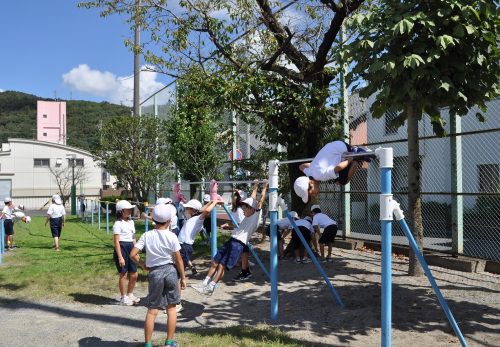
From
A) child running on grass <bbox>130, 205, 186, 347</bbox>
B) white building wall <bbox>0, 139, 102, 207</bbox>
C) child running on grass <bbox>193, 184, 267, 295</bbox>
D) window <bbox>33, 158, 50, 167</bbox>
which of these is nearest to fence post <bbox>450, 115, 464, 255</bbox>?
child running on grass <bbox>193, 184, 267, 295</bbox>

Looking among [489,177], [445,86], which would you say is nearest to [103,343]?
[445,86]

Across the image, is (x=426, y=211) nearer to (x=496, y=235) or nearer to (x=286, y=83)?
(x=496, y=235)

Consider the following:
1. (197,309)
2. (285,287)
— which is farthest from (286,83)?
(197,309)

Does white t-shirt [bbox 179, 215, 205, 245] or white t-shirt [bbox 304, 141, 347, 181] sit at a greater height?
white t-shirt [bbox 304, 141, 347, 181]

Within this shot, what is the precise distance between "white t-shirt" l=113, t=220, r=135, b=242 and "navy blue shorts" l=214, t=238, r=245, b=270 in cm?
133

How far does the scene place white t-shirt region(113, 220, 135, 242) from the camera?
743 cm

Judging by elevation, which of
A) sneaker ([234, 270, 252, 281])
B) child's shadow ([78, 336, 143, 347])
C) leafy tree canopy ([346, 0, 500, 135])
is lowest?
child's shadow ([78, 336, 143, 347])

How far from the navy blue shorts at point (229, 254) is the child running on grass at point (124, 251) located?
1.23m

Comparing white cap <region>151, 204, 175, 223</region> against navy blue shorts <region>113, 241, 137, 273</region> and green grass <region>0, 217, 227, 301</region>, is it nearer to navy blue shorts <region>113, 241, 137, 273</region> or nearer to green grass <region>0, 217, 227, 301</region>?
navy blue shorts <region>113, 241, 137, 273</region>

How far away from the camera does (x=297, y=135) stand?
10.1m

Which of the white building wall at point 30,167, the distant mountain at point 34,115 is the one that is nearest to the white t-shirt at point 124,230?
the white building wall at point 30,167

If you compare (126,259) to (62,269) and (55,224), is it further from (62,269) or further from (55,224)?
(55,224)

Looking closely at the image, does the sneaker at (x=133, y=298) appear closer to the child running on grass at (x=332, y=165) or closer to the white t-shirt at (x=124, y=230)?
the white t-shirt at (x=124, y=230)

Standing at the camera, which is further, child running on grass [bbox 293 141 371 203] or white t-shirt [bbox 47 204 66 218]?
white t-shirt [bbox 47 204 66 218]
